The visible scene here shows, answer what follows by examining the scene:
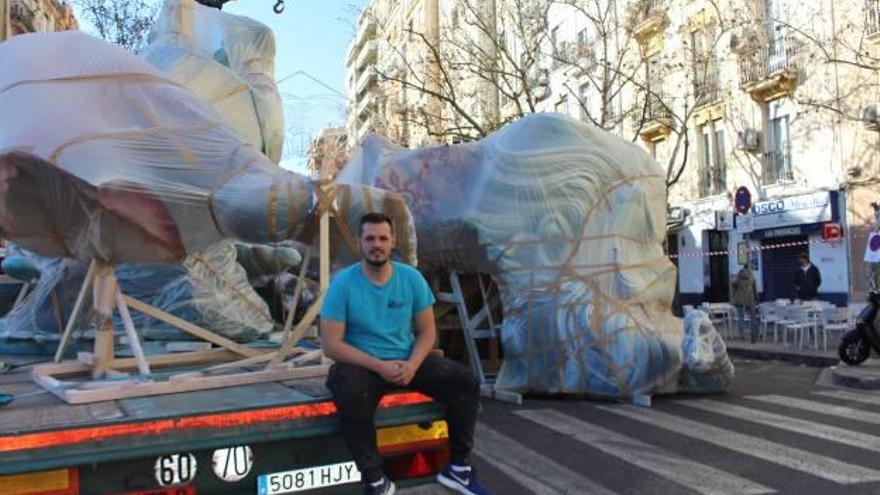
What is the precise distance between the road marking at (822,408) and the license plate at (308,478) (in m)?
6.29

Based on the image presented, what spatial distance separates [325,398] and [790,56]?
22.0 metres

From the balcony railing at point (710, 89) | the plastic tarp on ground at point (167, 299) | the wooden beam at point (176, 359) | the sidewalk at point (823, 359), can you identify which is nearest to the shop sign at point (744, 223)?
the sidewalk at point (823, 359)

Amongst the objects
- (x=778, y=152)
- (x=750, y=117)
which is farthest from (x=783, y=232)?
(x=750, y=117)

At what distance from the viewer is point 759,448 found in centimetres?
687

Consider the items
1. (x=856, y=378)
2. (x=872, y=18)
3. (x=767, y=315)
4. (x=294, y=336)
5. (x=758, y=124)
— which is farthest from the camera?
(x=758, y=124)

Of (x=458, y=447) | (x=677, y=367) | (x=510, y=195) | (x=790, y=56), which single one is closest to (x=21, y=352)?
(x=458, y=447)

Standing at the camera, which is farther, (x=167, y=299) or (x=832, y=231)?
(x=832, y=231)

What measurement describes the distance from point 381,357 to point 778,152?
21815mm

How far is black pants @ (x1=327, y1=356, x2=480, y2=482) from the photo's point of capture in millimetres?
3311

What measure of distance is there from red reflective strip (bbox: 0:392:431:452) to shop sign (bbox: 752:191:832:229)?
807 inches

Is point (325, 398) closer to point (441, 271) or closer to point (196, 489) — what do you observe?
point (196, 489)

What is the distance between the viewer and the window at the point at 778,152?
2286cm

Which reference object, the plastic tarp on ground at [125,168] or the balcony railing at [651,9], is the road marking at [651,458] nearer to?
the plastic tarp on ground at [125,168]

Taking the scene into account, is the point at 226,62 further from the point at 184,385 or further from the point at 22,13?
the point at 22,13
